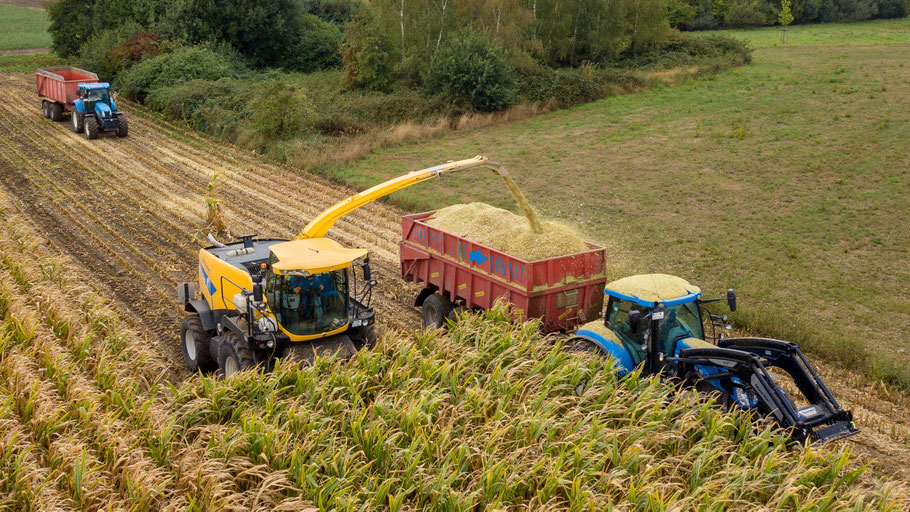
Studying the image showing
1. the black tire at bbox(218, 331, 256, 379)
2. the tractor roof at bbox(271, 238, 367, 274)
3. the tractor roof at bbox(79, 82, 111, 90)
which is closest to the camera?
the tractor roof at bbox(271, 238, 367, 274)

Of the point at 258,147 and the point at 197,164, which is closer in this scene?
the point at 197,164

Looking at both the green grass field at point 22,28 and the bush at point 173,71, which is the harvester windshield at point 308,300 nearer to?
the bush at point 173,71

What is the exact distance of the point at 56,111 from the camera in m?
31.8

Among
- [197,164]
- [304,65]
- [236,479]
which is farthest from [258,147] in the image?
[236,479]

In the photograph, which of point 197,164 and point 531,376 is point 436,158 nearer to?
point 197,164

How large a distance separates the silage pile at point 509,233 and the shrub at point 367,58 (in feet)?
78.3

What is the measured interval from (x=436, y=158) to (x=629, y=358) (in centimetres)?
1853

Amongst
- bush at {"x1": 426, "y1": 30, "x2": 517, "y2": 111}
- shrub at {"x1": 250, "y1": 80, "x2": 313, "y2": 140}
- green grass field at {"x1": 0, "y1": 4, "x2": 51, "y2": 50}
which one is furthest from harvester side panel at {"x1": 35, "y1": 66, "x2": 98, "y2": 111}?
green grass field at {"x1": 0, "y1": 4, "x2": 51, "y2": 50}

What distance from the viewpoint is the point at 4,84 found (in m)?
40.6

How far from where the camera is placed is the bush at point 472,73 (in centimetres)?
3328

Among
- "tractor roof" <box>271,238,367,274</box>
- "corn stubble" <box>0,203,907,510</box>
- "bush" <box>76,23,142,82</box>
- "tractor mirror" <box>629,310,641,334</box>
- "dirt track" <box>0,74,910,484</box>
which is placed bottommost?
"dirt track" <box>0,74,910,484</box>

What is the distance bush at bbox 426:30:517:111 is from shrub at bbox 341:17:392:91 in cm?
332

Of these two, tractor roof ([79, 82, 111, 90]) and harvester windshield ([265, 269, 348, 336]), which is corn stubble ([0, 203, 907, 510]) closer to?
harvester windshield ([265, 269, 348, 336])

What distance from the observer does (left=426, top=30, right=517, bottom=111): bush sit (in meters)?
33.3
